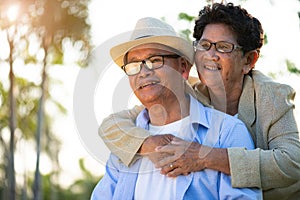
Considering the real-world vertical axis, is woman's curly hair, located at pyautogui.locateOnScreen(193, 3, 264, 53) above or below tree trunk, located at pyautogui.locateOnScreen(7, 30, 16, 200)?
above

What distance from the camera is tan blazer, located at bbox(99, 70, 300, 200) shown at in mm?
4082

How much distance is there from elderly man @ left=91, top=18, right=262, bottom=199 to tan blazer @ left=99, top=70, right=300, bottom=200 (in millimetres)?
71

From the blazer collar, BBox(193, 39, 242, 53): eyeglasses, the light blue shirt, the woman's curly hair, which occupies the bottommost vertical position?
the light blue shirt

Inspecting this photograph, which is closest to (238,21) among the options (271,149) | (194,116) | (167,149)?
(194,116)

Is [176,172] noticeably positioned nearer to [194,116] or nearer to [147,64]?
[194,116]

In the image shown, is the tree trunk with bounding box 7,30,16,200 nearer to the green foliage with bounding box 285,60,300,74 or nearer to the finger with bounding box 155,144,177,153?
the green foliage with bounding box 285,60,300,74

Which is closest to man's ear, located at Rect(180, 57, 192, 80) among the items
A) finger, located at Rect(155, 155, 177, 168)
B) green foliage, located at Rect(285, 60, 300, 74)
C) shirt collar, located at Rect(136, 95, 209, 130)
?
shirt collar, located at Rect(136, 95, 209, 130)

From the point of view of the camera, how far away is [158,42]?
428 centimetres

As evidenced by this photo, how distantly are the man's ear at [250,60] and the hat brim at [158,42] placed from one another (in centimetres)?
32

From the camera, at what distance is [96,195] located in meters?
4.39

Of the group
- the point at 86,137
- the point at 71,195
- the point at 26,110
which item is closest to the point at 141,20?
the point at 86,137

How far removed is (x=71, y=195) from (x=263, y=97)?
43.0 meters

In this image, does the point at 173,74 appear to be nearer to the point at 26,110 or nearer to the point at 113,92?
the point at 113,92

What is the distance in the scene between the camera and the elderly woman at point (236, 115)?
4090mm
